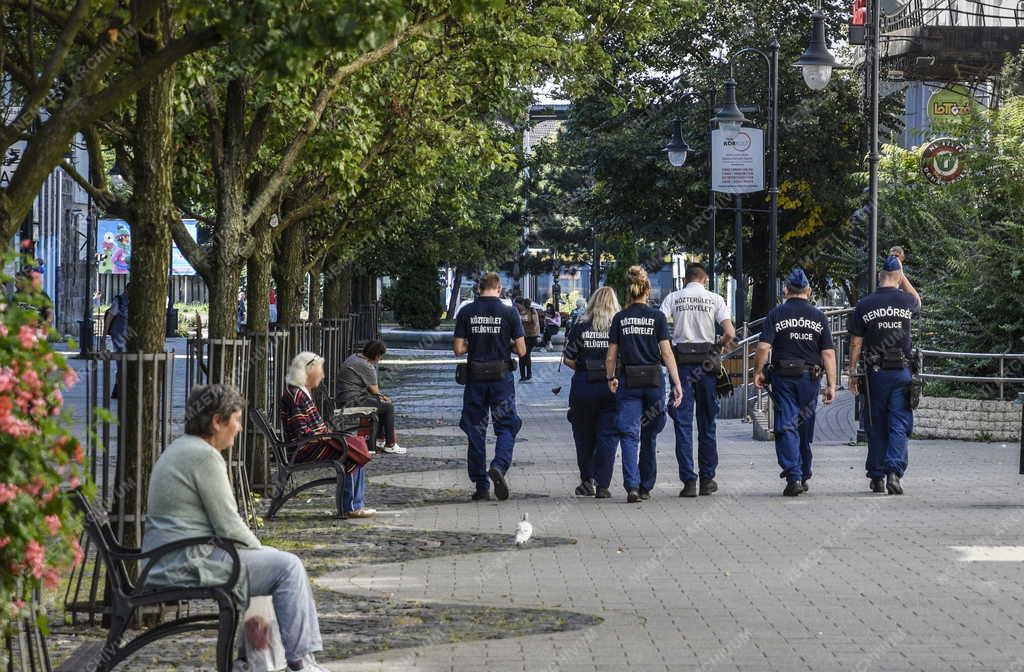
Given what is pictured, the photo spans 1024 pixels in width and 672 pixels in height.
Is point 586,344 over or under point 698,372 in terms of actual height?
over

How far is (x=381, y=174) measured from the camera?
23516mm

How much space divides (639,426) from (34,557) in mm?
9238

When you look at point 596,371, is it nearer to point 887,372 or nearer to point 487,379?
point 487,379

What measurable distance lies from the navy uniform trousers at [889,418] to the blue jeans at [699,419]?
133 centimetres

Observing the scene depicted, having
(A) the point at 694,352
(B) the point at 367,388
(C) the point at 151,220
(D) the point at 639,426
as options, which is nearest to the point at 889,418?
(A) the point at 694,352

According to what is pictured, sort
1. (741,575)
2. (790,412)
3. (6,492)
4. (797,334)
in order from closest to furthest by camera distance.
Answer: (6,492)
(741,575)
(790,412)
(797,334)

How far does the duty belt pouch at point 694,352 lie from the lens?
14570mm

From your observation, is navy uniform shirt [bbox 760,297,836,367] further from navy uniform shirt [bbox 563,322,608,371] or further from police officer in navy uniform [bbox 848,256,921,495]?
navy uniform shirt [bbox 563,322,608,371]

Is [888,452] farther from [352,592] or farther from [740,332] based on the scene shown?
[740,332]

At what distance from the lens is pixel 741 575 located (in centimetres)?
1009

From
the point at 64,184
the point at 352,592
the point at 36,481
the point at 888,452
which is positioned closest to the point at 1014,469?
the point at 888,452

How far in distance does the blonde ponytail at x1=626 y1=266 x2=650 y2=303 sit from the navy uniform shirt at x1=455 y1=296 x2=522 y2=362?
0.98m

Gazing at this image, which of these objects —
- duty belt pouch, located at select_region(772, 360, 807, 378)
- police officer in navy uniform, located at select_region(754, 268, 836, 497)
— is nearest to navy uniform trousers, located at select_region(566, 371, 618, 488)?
police officer in navy uniform, located at select_region(754, 268, 836, 497)

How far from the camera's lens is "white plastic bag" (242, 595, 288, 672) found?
23.6 ft
